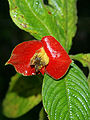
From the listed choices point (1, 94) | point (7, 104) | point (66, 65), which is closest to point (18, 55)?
point (66, 65)

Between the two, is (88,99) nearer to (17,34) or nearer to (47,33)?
(47,33)

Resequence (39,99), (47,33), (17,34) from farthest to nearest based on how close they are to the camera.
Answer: (17,34)
(39,99)
(47,33)

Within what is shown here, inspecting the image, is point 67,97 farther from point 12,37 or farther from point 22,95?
point 12,37

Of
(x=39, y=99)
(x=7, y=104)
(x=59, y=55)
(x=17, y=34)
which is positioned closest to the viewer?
(x=59, y=55)

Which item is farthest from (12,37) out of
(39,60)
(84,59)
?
(39,60)

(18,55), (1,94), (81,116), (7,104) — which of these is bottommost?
(1,94)

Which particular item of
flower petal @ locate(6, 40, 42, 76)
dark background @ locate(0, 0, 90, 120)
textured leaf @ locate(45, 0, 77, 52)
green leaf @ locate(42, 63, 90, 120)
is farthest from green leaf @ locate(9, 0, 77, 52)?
dark background @ locate(0, 0, 90, 120)
